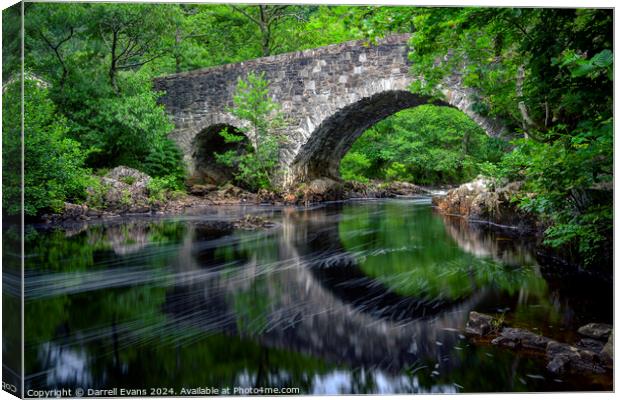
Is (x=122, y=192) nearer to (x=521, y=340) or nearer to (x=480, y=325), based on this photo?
(x=480, y=325)

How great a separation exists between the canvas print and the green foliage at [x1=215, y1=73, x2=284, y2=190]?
200 centimetres

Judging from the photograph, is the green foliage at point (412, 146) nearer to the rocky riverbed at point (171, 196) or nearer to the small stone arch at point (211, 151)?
the rocky riverbed at point (171, 196)

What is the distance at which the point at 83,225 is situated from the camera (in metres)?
6.02

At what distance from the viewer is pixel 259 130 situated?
11227 millimetres

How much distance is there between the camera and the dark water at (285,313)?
212 cm

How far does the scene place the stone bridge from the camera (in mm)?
9898

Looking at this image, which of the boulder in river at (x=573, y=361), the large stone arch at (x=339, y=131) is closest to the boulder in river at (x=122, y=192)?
the large stone arch at (x=339, y=131)

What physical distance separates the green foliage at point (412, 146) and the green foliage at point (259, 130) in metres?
5.06

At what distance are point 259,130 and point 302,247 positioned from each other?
6000 millimetres

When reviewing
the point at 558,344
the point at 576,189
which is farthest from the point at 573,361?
the point at 576,189

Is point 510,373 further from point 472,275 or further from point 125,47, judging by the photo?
point 125,47

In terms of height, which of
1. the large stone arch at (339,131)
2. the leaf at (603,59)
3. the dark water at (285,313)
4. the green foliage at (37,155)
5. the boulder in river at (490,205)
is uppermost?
the large stone arch at (339,131)

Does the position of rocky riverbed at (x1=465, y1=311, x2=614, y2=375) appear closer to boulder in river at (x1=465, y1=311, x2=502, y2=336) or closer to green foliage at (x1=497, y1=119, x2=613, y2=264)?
boulder in river at (x1=465, y1=311, x2=502, y2=336)

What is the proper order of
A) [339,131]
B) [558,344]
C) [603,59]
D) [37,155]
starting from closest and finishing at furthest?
[603,59]
[558,344]
[37,155]
[339,131]
